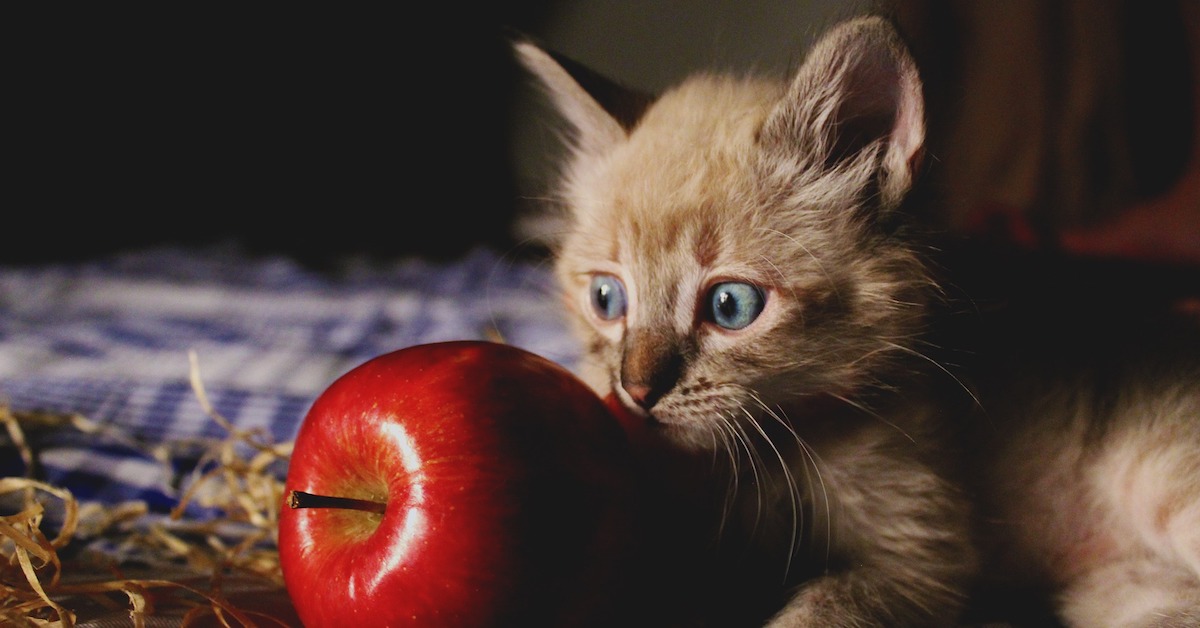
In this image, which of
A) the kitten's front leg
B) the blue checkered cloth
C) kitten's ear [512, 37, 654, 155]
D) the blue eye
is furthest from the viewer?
the blue checkered cloth

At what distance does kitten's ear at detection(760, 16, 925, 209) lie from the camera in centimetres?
83

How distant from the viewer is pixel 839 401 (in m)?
0.93

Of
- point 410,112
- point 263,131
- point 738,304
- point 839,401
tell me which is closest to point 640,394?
point 738,304

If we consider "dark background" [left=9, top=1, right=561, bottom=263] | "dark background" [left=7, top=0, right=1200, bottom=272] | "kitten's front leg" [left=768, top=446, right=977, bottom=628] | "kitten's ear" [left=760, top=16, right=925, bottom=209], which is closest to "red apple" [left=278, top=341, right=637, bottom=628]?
"kitten's front leg" [left=768, top=446, right=977, bottom=628]

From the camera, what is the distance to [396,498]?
73cm

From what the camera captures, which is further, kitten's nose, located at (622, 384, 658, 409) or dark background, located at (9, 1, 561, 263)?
dark background, located at (9, 1, 561, 263)

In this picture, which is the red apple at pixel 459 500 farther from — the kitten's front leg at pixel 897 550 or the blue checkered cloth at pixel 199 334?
the blue checkered cloth at pixel 199 334

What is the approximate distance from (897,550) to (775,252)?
0.35 m

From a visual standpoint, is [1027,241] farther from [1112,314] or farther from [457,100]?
[457,100]

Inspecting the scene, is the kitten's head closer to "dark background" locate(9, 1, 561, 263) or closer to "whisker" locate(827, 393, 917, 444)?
"whisker" locate(827, 393, 917, 444)

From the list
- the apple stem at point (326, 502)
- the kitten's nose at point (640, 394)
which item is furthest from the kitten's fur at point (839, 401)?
the apple stem at point (326, 502)

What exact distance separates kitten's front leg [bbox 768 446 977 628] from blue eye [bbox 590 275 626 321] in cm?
33

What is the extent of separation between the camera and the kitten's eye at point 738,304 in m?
0.87

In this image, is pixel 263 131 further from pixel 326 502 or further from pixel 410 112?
pixel 326 502
